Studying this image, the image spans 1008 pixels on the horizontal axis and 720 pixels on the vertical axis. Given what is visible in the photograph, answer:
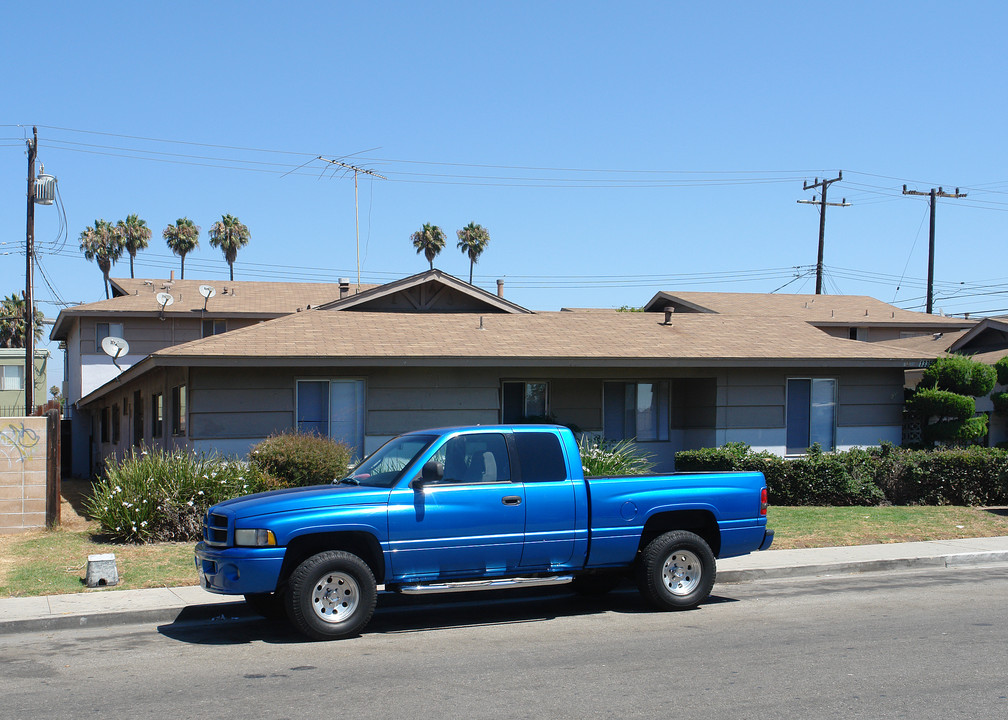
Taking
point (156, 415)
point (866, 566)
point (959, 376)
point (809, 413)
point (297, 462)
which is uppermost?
point (959, 376)

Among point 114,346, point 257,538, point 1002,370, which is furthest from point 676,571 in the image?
point 1002,370

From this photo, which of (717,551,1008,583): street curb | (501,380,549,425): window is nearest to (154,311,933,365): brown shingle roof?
(501,380,549,425): window

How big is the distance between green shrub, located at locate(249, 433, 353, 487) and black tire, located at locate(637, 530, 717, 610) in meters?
7.00

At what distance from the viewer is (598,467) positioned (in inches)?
645

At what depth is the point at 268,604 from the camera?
9461mm

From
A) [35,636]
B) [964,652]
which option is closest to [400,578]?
[35,636]

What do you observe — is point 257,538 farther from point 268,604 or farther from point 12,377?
point 12,377

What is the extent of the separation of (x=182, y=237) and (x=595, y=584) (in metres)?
63.9

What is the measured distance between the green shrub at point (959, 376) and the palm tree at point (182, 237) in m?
57.5

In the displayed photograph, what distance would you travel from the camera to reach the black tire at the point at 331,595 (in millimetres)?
8391

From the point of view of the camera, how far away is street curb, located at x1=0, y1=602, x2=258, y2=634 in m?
9.12

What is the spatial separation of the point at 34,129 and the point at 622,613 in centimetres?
2677

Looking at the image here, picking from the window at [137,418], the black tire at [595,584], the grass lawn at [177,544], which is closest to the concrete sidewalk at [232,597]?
the grass lawn at [177,544]

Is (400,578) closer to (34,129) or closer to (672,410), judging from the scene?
(672,410)
